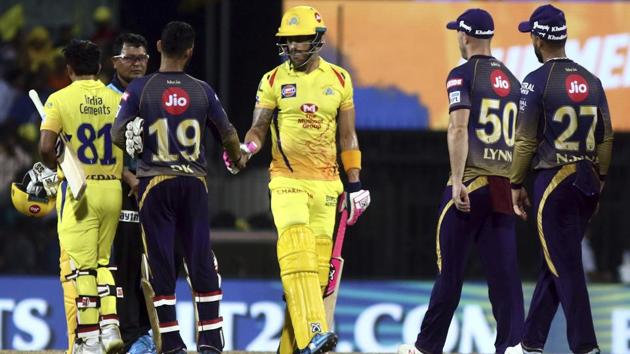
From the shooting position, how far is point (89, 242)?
11.1m

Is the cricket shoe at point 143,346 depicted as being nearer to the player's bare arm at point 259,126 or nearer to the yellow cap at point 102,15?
the player's bare arm at point 259,126

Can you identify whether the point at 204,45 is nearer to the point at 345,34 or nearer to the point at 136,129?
the point at 345,34

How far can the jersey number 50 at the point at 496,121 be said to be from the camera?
1043 centimetres

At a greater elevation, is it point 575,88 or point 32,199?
point 575,88

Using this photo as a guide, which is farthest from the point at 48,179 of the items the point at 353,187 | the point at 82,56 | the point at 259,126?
the point at 353,187

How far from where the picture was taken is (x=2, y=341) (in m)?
15.3

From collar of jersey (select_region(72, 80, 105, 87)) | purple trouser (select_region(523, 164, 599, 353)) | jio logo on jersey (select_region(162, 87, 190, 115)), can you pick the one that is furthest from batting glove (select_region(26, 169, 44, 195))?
purple trouser (select_region(523, 164, 599, 353))

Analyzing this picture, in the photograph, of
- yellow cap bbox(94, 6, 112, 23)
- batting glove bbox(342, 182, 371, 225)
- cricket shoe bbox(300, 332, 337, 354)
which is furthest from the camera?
yellow cap bbox(94, 6, 112, 23)

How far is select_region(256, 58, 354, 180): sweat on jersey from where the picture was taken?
1073 cm

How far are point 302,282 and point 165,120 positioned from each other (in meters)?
1.28

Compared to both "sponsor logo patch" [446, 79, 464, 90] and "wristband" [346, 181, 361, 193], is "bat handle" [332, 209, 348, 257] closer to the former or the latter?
"wristband" [346, 181, 361, 193]

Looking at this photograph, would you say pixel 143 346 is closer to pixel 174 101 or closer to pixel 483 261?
pixel 174 101

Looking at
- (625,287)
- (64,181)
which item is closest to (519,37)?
(625,287)

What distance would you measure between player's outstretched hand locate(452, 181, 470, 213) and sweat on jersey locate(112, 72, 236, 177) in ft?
5.15
